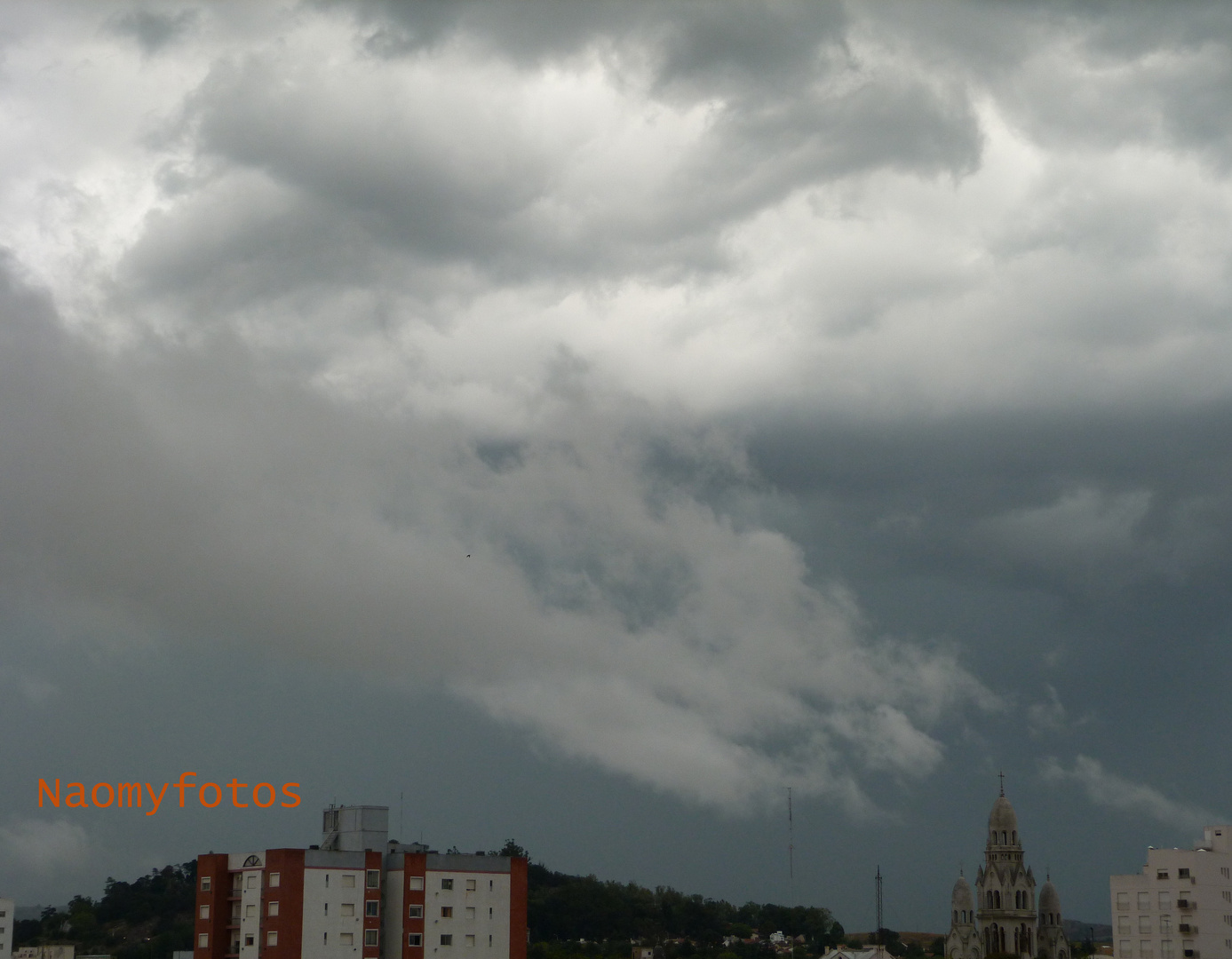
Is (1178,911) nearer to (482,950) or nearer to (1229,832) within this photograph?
(1229,832)

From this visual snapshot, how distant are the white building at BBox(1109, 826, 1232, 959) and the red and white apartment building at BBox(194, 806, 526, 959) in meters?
91.1

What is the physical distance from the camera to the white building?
594ft

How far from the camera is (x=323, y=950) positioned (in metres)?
128

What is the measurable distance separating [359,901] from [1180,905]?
356ft

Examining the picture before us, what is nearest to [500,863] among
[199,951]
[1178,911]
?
[199,951]

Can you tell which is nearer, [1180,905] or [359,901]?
[359,901]

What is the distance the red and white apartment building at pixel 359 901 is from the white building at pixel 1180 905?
9107 cm

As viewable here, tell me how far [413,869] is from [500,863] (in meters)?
8.65

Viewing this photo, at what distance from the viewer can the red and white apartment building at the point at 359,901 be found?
12769cm

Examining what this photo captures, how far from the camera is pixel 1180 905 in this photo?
7229 inches

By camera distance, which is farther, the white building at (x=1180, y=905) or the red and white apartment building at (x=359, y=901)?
the white building at (x=1180, y=905)

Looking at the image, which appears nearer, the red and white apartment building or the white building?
the red and white apartment building

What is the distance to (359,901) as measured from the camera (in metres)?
130

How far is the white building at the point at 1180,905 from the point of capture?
18112cm
